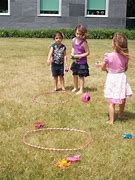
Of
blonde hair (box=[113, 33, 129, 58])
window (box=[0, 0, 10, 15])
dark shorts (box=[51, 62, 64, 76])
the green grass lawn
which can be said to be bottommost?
the green grass lawn

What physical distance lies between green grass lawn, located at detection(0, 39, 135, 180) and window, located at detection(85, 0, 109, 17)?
44.8ft

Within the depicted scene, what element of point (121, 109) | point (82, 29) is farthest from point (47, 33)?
point (121, 109)

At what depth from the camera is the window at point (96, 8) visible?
25.0 m

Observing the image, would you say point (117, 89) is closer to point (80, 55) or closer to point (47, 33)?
point (80, 55)

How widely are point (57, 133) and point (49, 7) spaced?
18.8 meters

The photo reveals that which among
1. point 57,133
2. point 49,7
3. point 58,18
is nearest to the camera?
point 57,133

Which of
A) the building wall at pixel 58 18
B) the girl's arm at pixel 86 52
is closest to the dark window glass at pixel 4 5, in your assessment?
the building wall at pixel 58 18

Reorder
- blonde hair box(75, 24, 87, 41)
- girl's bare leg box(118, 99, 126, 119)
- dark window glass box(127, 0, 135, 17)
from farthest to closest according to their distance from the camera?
dark window glass box(127, 0, 135, 17) < blonde hair box(75, 24, 87, 41) < girl's bare leg box(118, 99, 126, 119)

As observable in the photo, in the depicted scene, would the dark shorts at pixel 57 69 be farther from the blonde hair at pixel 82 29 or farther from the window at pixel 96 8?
the window at pixel 96 8

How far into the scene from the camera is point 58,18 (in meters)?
24.9

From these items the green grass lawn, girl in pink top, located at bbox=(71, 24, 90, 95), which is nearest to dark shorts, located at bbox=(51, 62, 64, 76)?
girl in pink top, located at bbox=(71, 24, 90, 95)

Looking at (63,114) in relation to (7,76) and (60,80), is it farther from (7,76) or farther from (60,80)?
(7,76)

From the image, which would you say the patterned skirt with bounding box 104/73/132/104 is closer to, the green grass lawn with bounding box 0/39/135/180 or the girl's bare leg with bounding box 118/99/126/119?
the girl's bare leg with bounding box 118/99/126/119

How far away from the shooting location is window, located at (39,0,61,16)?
24.7 m
